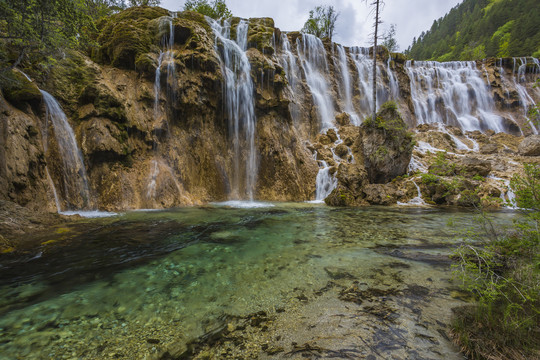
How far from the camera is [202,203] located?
515 inches

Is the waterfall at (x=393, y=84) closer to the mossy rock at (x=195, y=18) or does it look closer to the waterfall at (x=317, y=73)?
the waterfall at (x=317, y=73)

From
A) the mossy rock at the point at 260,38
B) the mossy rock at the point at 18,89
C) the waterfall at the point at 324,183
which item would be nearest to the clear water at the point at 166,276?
the mossy rock at the point at 18,89

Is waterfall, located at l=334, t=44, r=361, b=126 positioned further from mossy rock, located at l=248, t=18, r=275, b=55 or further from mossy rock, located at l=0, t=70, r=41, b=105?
mossy rock, located at l=0, t=70, r=41, b=105

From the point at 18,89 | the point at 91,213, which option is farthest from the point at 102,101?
the point at 91,213

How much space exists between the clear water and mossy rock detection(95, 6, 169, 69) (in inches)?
412

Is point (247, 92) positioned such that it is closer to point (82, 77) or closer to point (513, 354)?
point (82, 77)

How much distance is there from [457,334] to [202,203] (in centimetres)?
1227

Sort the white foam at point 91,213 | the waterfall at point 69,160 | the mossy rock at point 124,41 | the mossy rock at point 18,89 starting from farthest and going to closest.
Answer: the mossy rock at point 124,41 → the waterfall at point 69,160 → the white foam at point 91,213 → the mossy rock at point 18,89

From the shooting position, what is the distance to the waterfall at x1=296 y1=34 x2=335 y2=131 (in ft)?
76.9

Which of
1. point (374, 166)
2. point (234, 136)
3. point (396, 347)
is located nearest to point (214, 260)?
point (396, 347)

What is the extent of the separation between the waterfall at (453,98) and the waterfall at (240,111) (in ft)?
81.5

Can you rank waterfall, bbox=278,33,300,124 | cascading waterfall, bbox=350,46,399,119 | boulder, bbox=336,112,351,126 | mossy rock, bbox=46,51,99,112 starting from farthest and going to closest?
cascading waterfall, bbox=350,46,399,119, boulder, bbox=336,112,351,126, waterfall, bbox=278,33,300,124, mossy rock, bbox=46,51,99,112

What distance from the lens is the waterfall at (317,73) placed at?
76.9ft

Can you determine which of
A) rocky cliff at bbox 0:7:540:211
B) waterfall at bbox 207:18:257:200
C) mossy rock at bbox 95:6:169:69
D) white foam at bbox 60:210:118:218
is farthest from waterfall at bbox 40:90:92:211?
waterfall at bbox 207:18:257:200
